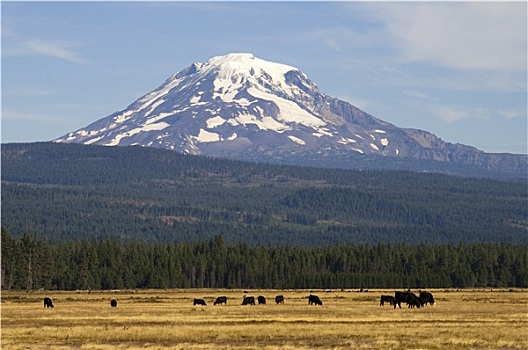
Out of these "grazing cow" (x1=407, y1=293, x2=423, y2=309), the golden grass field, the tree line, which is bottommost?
the golden grass field

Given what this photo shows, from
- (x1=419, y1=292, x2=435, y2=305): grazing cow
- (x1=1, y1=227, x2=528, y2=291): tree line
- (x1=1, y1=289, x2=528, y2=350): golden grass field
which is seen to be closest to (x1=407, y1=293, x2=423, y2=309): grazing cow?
(x1=419, y1=292, x2=435, y2=305): grazing cow

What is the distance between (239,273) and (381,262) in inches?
966

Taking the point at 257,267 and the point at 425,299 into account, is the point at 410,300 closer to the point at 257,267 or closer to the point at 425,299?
the point at 425,299

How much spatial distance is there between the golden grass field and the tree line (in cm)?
6395

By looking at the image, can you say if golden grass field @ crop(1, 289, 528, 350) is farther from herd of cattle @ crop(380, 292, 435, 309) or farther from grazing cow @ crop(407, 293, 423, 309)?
grazing cow @ crop(407, 293, 423, 309)

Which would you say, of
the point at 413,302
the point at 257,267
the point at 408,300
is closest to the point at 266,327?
the point at 408,300

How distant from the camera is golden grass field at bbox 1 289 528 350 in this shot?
171ft

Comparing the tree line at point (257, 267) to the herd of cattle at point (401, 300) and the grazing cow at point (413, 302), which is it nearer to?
the herd of cattle at point (401, 300)

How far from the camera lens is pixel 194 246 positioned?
582 feet

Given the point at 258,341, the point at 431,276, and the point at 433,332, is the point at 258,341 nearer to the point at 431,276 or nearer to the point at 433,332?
the point at 433,332

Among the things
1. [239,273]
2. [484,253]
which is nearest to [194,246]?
[239,273]

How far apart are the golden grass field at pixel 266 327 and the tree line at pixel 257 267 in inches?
2518

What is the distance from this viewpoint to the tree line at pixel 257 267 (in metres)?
147

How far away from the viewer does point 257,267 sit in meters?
160
